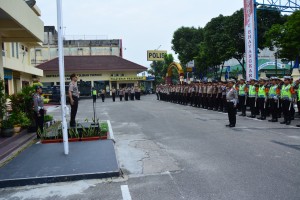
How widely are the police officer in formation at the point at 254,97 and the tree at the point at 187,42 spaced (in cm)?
2941

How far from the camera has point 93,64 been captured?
54812 mm

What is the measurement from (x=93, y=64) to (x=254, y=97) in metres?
42.0

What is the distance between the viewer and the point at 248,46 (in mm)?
20172

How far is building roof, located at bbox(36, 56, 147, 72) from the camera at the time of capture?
52312 mm

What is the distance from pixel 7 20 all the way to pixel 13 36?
10.5 feet

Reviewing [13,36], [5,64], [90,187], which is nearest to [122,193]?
[90,187]

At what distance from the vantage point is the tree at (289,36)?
25391 mm

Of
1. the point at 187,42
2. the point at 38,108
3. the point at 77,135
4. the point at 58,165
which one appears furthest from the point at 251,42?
the point at 187,42

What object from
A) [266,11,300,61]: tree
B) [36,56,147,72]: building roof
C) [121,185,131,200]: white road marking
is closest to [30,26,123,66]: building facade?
[36,56,147,72]: building roof

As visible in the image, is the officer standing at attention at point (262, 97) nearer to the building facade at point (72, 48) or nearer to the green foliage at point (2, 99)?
the green foliage at point (2, 99)

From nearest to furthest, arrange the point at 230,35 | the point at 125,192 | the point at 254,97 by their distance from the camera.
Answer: the point at 125,192 → the point at 254,97 → the point at 230,35

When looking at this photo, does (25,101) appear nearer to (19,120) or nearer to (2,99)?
(19,120)

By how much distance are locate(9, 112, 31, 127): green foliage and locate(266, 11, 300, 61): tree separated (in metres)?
21.6

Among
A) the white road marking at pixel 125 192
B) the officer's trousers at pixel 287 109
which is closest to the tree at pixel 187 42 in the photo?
the officer's trousers at pixel 287 109
